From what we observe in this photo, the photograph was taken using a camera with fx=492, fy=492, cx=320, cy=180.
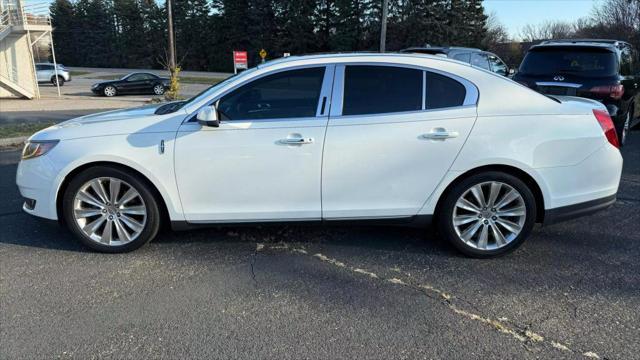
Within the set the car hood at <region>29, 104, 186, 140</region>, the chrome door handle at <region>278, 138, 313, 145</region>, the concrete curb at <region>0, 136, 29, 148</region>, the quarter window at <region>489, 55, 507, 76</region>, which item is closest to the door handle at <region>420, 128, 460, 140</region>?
the chrome door handle at <region>278, 138, 313, 145</region>

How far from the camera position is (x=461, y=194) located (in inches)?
156

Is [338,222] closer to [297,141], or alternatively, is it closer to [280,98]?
[297,141]

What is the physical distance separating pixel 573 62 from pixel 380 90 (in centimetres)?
546

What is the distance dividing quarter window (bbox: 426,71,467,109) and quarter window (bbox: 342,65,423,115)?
3.1 inches

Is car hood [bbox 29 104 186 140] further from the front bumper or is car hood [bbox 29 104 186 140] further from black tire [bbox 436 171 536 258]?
black tire [bbox 436 171 536 258]

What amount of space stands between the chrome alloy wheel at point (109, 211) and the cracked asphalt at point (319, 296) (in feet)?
0.62

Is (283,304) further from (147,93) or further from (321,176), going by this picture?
(147,93)

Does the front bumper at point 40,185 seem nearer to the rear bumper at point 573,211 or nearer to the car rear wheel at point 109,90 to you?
the rear bumper at point 573,211

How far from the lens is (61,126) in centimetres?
418

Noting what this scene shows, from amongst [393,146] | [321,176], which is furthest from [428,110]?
[321,176]

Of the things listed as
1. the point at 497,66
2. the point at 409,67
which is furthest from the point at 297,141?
the point at 497,66

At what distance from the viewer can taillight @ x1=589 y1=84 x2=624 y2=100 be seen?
7.51m

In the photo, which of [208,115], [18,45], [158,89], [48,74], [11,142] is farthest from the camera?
[48,74]

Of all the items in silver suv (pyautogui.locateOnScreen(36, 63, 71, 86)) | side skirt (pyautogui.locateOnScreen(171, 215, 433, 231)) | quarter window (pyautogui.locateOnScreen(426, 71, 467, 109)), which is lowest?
silver suv (pyautogui.locateOnScreen(36, 63, 71, 86))
